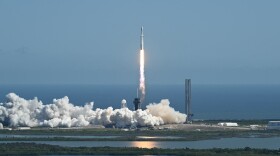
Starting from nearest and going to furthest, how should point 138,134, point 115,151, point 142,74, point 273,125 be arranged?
point 115,151
point 138,134
point 273,125
point 142,74

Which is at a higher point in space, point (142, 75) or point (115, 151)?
point (142, 75)

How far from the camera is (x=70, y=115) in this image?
14100cm

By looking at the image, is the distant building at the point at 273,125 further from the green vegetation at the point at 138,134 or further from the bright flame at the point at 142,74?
the bright flame at the point at 142,74

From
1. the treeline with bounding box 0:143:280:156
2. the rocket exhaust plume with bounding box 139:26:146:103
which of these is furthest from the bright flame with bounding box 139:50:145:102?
the treeline with bounding box 0:143:280:156

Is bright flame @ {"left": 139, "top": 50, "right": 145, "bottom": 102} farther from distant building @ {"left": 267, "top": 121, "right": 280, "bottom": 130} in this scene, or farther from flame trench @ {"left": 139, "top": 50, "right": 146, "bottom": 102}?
distant building @ {"left": 267, "top": 121, "right": 280, "bottom": 130}

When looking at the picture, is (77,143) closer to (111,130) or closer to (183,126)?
(111,130)

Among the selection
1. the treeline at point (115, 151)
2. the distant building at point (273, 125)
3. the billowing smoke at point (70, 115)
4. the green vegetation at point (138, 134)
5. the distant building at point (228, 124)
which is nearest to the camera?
the treeline at point (115, 151)

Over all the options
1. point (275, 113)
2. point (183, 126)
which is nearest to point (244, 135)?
point (183, 126)

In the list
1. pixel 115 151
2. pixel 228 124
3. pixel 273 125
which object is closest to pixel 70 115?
pixel 228 124

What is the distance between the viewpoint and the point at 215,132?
129m

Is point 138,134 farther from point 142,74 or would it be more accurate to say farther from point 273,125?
point 273,125

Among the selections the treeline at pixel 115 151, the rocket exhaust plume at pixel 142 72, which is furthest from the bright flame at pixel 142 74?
the treeline at pixel 115 151

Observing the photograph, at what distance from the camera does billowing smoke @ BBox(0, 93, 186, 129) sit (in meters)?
135

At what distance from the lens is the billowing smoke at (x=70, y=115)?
135125 mm
